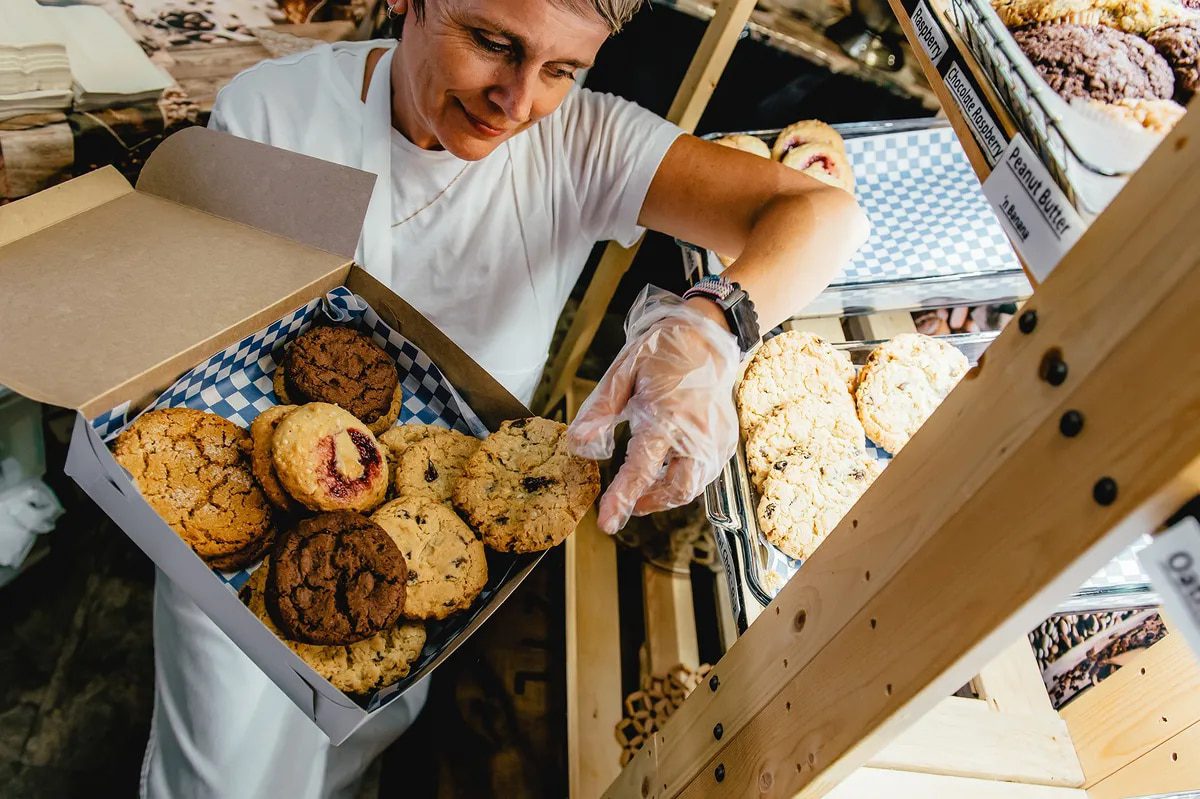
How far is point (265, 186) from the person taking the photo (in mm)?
1371

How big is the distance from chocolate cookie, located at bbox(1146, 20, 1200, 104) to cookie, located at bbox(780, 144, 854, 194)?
1.17 m

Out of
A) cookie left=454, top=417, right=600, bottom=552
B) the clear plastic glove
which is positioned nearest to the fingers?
the clear plastic glove

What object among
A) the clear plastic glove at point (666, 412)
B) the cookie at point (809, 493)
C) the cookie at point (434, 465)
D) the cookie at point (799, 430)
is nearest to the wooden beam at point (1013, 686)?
the cookie at point (809, 493)

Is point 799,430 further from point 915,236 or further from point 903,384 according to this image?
point 915,236

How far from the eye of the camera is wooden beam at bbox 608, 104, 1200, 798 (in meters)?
0.50

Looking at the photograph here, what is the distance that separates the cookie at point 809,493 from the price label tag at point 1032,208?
0.83 meters

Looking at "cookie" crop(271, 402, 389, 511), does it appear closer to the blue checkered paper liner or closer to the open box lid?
the open box lid

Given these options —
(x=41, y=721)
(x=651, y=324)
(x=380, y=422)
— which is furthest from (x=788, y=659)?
(x=41, y=721)

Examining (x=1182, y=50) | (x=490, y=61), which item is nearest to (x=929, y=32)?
(x=1182, y=50)

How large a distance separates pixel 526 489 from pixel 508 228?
760 mm

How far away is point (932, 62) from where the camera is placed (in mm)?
1034

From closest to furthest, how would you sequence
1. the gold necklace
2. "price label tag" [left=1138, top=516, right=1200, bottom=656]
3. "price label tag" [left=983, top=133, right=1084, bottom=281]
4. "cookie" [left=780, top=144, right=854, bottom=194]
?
1. "price label tag" [left=1138, top=516, right=1200, bottom=656]
2. "price label tag" [left=983, top=133, right=1084, bottom=281]
3. the gold necklace
4. "cookie" [left=780, top=144, right=854, bottom=194]

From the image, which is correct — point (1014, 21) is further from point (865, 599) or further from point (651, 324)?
point (865, 599)

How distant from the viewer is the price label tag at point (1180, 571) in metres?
0.50
